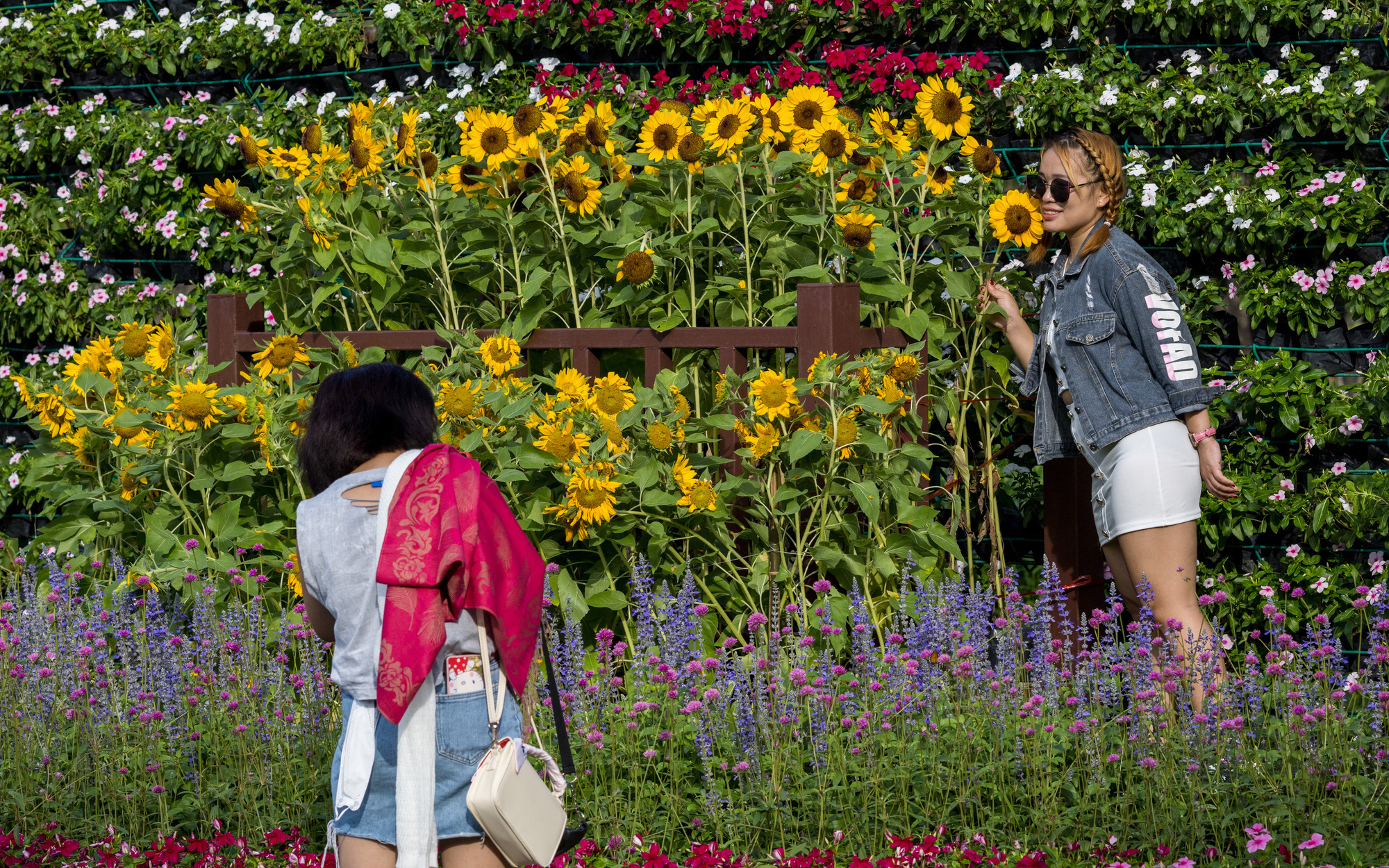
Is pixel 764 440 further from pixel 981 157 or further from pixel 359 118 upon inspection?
pixel 359 118

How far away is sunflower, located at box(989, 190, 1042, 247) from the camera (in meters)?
3.86

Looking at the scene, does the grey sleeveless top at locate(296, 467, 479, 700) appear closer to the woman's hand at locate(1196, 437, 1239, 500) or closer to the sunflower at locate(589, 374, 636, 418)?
the sunflower at locate(589, 374, 636, 418)

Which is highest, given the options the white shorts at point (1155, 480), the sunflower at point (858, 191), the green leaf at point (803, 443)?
the sunflower at point (858, 191)

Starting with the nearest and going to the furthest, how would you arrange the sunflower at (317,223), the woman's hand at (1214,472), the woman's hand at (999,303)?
the woman's hand at (1214,472), the woman's hand at (999,303), the sunflower at (317,223)

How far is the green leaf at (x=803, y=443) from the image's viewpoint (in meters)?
3.50

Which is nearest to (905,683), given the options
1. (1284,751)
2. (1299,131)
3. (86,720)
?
(1284,751)

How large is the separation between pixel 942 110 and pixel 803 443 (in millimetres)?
1134

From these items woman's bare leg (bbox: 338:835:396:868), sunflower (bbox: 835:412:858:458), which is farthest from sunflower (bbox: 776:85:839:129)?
woman's bare leg (bbox: 338:835:396:868)

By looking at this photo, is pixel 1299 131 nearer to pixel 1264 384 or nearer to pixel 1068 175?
pixel 1264 384

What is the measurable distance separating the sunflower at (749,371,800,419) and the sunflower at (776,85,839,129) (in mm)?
801

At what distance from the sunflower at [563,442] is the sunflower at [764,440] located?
437 millimetres

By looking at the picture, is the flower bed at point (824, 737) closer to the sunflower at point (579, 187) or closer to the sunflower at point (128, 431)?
the sunflower at point (128, 431)

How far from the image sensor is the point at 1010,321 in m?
3.86

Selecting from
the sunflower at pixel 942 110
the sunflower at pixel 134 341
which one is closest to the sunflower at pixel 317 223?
the sunflower at pixel 134 341
